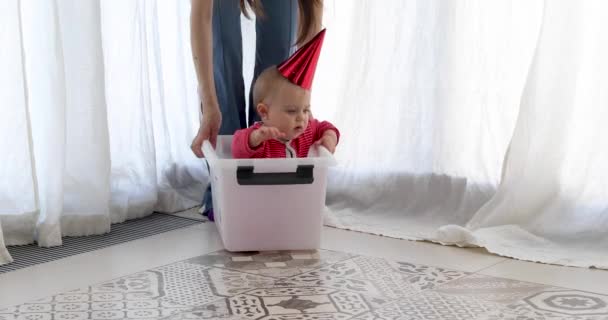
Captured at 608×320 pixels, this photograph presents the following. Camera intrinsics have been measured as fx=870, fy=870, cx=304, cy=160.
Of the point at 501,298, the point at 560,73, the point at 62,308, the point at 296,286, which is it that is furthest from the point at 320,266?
the point at 560,73

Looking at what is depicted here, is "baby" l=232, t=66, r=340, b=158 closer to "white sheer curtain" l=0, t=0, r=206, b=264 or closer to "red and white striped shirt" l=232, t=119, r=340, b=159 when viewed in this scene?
"red and white striped shirt" l=232, t=119, r=340, b=159

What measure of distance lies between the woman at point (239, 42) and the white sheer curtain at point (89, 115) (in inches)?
10.5

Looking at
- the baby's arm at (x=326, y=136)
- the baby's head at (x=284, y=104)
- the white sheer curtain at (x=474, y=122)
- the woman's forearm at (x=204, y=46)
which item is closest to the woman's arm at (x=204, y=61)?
the woman's forearm at (x=204, y=46)

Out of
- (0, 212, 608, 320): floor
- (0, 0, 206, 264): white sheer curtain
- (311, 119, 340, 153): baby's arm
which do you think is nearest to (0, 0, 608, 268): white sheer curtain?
(0, 0, 206, 264): white sheer curtain

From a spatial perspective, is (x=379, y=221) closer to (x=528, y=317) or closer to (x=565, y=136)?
(x=565, y=136)

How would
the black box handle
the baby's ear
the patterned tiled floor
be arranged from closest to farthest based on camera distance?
the patterned tiled floor, the black box handle, the baby's ear

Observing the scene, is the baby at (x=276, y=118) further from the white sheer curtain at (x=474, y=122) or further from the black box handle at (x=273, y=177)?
the white sheer curtain at (x=474, y=122)

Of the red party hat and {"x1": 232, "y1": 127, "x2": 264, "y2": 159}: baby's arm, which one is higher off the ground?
the red party hat

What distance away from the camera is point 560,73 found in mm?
1847

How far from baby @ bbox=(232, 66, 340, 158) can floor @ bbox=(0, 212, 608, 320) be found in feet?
0.70

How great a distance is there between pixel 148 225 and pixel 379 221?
1.81ft

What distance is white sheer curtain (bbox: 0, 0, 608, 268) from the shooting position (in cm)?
183

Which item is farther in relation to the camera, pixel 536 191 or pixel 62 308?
pixel 536 191

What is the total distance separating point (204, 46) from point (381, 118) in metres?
0.56
